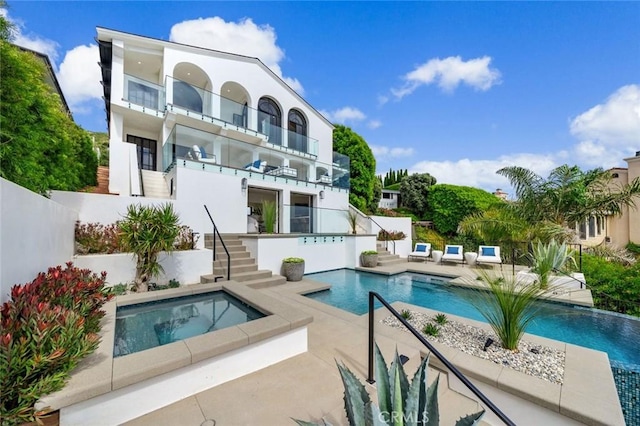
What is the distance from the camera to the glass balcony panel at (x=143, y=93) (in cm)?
1112

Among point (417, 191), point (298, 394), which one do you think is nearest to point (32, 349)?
point (298, 394)

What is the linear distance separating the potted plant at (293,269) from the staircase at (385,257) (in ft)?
14.6

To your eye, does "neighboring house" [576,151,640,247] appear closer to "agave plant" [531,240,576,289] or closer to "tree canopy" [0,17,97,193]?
"agave plant" [531,240,576,289]

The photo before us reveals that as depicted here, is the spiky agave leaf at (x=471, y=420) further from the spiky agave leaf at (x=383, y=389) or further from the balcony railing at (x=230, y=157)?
the balcony railing at (x=230, y=157)

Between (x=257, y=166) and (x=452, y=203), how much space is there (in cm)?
1648

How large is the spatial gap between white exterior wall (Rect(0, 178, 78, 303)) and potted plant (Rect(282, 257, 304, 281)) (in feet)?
17.3

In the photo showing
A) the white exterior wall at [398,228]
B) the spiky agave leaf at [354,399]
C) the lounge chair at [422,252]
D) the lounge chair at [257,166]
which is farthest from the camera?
the white exterior wall at [398,228]

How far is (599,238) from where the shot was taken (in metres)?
18.4

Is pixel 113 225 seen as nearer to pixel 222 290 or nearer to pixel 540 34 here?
pixel 222 290

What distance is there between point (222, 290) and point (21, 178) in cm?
389

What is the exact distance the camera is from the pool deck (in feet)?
7.47

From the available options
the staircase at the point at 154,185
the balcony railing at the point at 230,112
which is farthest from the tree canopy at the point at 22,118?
the balcony railing at the point at 230,112

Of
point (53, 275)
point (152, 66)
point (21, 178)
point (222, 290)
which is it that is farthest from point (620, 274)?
point (152, 66)

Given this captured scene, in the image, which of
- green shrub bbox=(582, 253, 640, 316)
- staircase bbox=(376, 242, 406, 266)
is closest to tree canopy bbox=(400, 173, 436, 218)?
staircase bbox=(376, 242, 406, 266)
